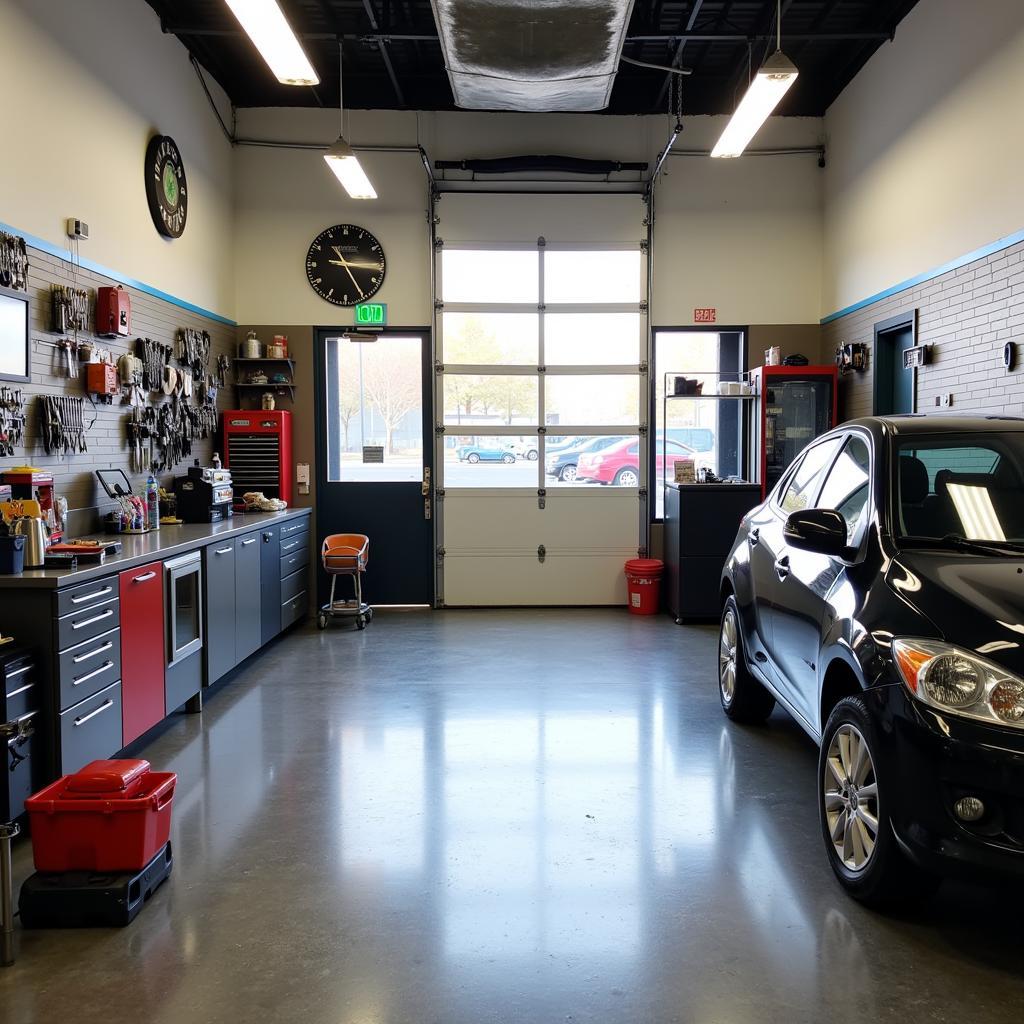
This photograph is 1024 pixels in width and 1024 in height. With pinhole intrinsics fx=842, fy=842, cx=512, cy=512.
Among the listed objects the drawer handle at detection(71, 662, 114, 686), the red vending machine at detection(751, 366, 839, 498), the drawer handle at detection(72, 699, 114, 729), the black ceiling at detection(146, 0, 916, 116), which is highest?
the black ceiling at detection(146, 0, 916, 116)

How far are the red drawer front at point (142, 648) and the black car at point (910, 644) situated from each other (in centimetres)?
292

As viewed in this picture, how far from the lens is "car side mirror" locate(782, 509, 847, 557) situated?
113 inches

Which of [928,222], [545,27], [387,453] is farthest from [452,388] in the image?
[928,222]

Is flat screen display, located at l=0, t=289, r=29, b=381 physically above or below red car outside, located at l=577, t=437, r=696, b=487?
above

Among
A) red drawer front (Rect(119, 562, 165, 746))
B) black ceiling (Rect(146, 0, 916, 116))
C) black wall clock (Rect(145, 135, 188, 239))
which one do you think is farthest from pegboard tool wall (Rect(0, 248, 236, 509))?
black ceiling (Rect(146, 0, 916, 116))

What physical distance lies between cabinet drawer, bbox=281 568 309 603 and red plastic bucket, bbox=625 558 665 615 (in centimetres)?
290

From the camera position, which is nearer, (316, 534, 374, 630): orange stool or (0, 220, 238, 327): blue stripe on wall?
(0, 220, 238, 327): blue stripe on wall

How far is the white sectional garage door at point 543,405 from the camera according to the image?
7926mm

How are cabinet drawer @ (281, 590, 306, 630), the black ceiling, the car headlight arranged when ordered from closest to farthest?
the car headlight
the black ceiling
cabinet drawer @ (281, 590, 306, 630)

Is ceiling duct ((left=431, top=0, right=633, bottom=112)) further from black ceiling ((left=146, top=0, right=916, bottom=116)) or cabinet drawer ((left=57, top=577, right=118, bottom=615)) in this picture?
cabinet drawer ((left=57, top=577, right=118, bottom=615))

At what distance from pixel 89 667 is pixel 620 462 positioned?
544 cm

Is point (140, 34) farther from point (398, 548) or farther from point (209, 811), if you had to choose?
point (209, 811)

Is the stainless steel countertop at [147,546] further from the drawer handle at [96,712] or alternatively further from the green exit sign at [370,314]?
the green exit sign at [370,314]

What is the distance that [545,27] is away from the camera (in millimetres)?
5191
